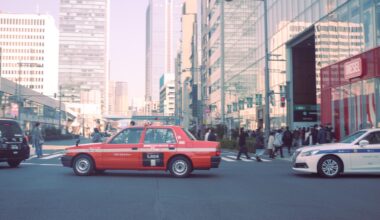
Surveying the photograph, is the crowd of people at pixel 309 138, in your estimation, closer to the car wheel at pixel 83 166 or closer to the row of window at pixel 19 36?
the car wheel at pixel 83 166

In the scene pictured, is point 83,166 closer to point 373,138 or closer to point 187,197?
point 187,197

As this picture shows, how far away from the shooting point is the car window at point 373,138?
13562mm

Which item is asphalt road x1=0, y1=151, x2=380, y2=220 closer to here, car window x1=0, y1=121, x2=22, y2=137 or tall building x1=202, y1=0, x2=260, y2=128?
car window x1=0, y1=121, x2=22, y2=137

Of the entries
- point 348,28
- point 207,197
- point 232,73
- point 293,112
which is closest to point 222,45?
point 232,73

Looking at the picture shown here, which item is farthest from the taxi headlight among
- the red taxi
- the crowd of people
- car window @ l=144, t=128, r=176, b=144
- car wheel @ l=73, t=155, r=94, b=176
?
the crowd of people

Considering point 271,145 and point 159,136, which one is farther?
point 271,145

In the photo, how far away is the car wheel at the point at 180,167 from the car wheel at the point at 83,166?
247 cm

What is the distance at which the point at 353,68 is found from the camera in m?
26.0

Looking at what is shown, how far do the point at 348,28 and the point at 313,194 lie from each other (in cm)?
1972

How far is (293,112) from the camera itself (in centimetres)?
3859

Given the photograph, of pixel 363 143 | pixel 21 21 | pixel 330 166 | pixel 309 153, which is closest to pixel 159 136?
pixel 309 153

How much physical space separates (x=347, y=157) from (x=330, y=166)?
57cm

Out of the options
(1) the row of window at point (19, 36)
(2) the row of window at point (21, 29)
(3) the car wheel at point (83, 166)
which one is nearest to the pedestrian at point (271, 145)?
(3) the car wheel at point (83, 166)

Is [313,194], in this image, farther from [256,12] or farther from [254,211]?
[256,12]
